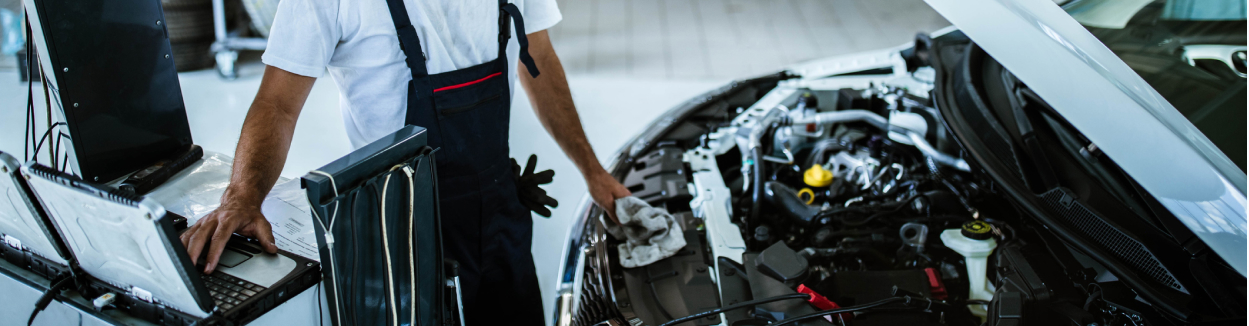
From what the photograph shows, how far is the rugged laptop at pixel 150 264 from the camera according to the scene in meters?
0.75

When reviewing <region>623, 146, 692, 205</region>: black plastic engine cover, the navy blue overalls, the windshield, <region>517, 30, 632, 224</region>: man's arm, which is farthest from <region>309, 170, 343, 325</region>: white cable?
the windshield

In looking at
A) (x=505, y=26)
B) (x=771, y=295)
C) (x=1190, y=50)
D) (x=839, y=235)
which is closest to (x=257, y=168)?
(x=505, y=26)

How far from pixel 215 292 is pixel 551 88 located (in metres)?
0.89

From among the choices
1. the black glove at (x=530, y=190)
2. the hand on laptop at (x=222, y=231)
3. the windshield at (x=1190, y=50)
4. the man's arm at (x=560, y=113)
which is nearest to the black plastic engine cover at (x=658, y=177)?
the man's arm at (x=560, y=113)

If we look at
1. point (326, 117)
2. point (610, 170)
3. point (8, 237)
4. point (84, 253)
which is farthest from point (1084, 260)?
point (326, 117)

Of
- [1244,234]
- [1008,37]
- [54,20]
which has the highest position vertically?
[54,20]

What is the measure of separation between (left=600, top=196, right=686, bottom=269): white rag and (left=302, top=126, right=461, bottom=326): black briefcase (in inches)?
19.9

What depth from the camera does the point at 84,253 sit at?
883mm

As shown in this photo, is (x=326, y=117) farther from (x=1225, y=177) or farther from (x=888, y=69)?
(x=1225, y=177)

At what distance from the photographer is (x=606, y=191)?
159cm

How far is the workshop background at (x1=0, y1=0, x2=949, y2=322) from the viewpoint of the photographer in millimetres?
3350

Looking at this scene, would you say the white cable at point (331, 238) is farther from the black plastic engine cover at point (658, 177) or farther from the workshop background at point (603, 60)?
the workshop background at point (603, 60)

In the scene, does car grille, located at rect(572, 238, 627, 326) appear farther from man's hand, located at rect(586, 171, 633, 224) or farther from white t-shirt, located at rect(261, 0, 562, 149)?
white t-shirt, located at rect(261, 0, 562, 149)

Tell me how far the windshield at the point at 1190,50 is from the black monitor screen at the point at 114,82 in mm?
1938
